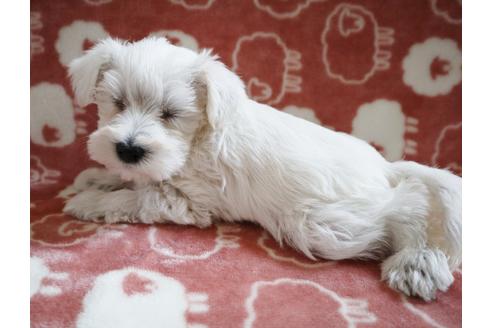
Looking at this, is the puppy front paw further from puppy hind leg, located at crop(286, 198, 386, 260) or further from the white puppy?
puppy hind leg, located at crop(286, 198, 386, 260)

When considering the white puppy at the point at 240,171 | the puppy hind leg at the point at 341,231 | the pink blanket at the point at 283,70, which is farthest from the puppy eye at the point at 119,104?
the puppy hind leg at the point at 341,231

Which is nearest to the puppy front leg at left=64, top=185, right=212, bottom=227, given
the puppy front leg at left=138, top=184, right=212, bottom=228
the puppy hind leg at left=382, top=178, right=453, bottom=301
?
the puppy front leg at left=138, top=184, right=212, bottom=228

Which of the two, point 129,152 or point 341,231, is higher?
point 129,152

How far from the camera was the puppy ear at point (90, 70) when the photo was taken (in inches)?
60.4

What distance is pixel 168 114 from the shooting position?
4.99 ft

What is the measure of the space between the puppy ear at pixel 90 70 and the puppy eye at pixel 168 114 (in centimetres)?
29

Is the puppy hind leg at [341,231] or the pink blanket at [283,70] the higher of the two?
the pink blanket at [283,70]

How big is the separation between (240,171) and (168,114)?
349mm

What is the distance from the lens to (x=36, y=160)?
6.68 feet

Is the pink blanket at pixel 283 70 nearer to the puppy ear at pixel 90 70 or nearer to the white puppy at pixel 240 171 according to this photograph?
the white puppy at pixel 240 171

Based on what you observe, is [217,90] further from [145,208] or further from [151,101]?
[145,208]

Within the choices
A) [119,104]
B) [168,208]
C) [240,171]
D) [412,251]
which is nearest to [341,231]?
[412,251]

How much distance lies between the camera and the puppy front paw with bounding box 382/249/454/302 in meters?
1.28

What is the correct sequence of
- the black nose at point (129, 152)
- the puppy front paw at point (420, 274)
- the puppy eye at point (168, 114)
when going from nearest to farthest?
the puppy front paw at point (420, 274) < the black nose at point (129, 152) < the puppy eye at point (168, 114)
